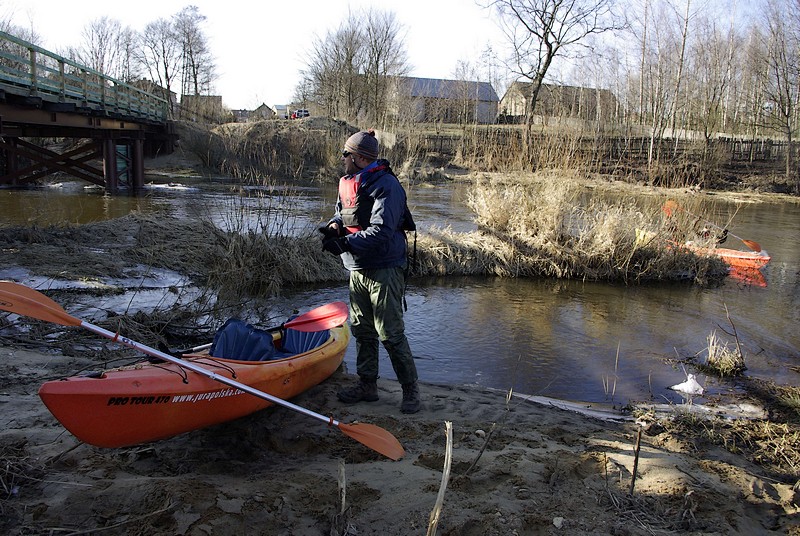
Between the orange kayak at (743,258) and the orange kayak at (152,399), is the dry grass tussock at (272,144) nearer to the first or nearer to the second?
the orange kayak at (743,258)

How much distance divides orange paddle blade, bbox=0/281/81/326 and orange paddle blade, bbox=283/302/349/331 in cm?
191

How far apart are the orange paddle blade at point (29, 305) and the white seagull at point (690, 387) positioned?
525cm

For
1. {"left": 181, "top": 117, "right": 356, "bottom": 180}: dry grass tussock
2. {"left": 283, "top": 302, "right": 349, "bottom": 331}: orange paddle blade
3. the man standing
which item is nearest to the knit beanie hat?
the man standing

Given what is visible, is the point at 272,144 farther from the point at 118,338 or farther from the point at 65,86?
the point at 118,338

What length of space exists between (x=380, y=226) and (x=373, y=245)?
5.5 inches

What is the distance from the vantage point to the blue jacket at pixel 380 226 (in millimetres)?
4004

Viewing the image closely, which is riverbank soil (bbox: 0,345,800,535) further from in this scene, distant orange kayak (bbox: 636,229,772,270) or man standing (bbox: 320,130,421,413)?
distant orange kayak (bbox: 636,229,772,270)

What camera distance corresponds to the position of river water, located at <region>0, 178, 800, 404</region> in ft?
19.7

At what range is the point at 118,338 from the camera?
10.3ft

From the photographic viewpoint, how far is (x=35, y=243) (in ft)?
28.5

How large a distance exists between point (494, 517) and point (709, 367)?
468 centimetres

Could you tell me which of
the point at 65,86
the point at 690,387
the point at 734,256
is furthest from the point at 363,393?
the point at 65,86

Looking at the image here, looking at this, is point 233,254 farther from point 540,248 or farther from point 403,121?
point 403,121

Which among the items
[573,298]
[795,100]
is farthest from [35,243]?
[795,100]
